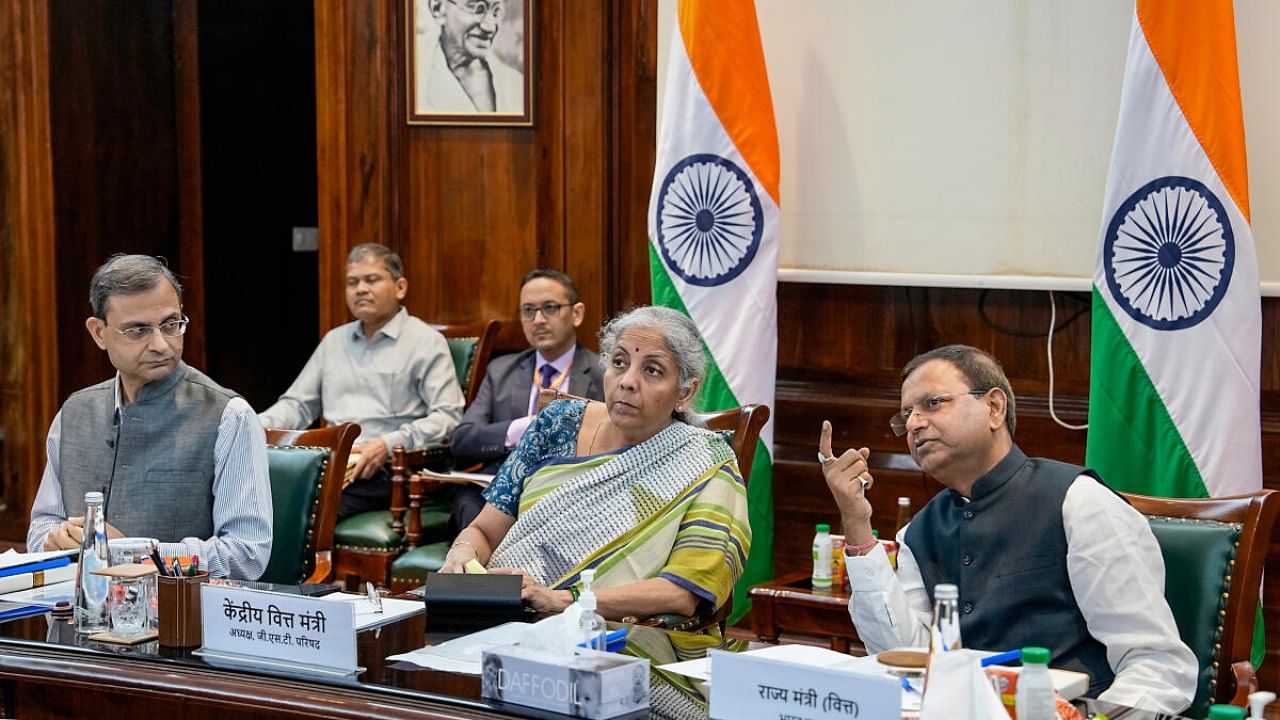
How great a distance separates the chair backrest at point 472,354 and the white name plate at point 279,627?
9.18 ft

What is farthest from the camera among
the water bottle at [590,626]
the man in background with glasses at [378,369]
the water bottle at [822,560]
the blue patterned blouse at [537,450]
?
the man in background with glasses at [378,369]

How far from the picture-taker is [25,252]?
586 centimetres

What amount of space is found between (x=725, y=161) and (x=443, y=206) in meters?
1.32

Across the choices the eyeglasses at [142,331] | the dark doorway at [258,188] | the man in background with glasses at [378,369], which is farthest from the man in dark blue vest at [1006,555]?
the dark doorway at [258,188]

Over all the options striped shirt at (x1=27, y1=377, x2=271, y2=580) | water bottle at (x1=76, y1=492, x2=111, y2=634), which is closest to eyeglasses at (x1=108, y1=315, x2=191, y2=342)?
striped shirt at (x1=27, y1=377, x2=271, y2=580)

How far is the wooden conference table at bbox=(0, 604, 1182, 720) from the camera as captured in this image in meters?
2.04

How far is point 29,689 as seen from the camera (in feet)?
7.71

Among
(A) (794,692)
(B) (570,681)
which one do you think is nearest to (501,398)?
(B) (570,681)

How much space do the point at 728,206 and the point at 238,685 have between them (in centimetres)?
265

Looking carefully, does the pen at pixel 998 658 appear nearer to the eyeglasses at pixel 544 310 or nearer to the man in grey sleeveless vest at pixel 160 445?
the man in grey sleeveless vest at pixel 160 445

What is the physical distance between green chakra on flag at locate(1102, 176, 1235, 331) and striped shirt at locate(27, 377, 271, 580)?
7.14 feet

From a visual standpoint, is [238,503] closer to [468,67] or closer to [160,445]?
[160,445]

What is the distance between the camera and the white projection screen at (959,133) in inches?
171

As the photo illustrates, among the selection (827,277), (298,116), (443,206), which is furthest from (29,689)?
(298,116)
